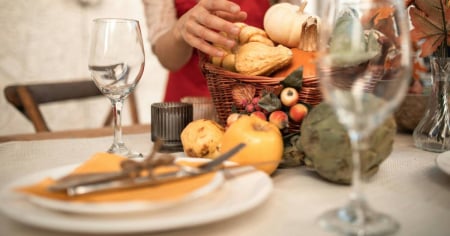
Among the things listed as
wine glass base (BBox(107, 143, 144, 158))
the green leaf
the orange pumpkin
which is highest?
the orange pumpkin

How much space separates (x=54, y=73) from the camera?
7.36ft

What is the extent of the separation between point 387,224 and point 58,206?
267 millimetres

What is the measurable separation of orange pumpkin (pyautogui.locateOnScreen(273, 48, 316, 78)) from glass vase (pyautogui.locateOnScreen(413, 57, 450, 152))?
0.65ft

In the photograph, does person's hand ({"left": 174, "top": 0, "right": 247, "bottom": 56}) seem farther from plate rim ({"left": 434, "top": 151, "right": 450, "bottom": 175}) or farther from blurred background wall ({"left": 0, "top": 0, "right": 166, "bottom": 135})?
blurred background wall ({"left": 0, "top": 0, "right": 166, "bottom": 135})

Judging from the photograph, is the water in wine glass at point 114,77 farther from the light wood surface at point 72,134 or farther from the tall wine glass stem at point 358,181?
the tall wine glass stem at point 358,181

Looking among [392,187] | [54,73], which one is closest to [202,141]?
[392,187]

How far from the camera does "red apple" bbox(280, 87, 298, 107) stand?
23.7 inches

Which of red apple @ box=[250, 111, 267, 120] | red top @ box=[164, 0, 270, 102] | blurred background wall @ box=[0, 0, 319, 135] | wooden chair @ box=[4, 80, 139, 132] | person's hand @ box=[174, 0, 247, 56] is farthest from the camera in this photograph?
blurred background wall @ box=[0, 0, 319, 135]

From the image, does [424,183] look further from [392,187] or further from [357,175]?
[357,175]

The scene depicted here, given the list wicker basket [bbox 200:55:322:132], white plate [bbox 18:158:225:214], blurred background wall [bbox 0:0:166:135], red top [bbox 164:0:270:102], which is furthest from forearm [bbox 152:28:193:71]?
blurred background wall [bbox 0:0:166:135]

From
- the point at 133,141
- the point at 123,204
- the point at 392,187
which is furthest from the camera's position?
the point at 133,141

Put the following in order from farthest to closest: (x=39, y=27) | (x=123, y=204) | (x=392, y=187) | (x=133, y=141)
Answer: (x=39, y=27), (x=133, y=141), (x=392, y=187), (x=123, y=204)

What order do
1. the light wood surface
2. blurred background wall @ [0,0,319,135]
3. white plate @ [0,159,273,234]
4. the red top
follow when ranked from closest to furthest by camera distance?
white plate @ [0,159,273,234], the light wood surface, the red top, blurred background wall @ [0,0,319,135]

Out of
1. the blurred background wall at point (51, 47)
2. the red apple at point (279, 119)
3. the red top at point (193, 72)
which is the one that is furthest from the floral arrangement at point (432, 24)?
the blurred background wall at point (51, 47)
